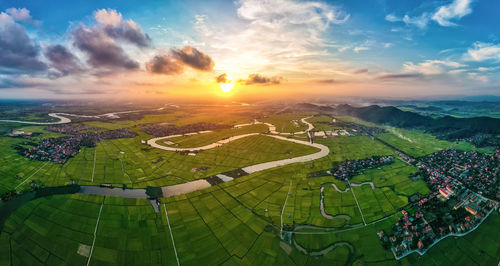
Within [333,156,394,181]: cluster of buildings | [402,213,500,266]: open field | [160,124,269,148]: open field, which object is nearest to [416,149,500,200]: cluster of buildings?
[333,156,394,181]: cluster of buildings

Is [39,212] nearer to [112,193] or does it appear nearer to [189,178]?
[112,193]

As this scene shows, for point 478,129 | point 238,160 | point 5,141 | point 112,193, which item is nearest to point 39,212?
point 112,193

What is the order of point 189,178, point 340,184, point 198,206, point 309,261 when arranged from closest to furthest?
point 309,261, point 198,206, point 340,184, point 189,178

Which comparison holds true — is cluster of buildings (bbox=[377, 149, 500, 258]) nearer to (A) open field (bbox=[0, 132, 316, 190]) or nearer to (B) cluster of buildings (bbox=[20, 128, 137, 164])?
(A) open field (bbox=[0, 132, 316, 190])

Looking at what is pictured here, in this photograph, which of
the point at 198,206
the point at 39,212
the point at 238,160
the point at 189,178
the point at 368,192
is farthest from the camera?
the point at 238,160

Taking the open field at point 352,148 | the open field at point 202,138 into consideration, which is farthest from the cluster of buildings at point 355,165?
the open field at point 202,138

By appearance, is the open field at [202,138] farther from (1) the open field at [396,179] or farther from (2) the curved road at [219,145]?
(1) the open field at [396,179]
